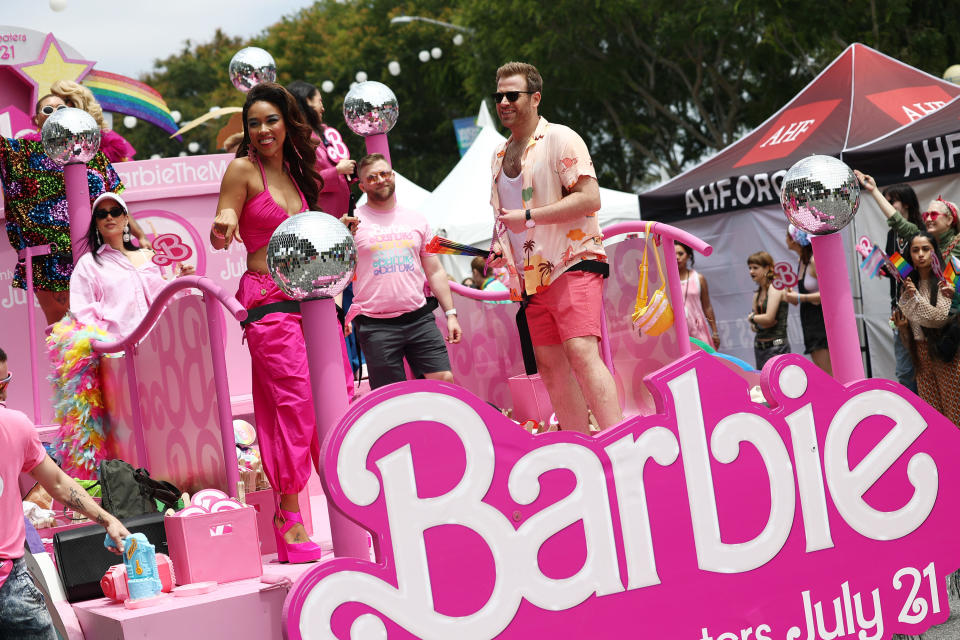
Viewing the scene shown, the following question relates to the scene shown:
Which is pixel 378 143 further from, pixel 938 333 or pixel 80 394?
pixel 938 333

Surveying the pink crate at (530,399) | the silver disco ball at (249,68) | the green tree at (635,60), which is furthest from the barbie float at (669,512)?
the green tree at (635,60)

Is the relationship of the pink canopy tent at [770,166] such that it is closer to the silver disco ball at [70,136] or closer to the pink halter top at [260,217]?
the silver disco ball at [70,136]

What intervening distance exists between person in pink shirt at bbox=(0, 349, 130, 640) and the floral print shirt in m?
1.94

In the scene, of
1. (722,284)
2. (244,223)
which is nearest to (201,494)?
(244,223)

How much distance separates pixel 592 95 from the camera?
91.9ft

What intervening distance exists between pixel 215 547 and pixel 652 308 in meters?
2.34

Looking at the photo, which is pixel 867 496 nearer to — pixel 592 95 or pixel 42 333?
pixel 42 333

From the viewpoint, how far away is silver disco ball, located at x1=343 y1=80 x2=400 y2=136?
572 centimetres

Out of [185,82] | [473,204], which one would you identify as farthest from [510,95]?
[185,82]

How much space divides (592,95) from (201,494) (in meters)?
24.9

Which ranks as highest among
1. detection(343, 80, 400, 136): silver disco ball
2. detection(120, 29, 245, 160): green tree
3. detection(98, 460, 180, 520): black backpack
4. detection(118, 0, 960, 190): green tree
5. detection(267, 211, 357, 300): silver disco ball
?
detection(120, 29, 245, 160): green tree

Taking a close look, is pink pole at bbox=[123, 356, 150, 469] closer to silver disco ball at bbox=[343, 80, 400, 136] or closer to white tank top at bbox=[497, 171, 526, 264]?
silver disco ball at bbox=[343, 80, 400, 136]

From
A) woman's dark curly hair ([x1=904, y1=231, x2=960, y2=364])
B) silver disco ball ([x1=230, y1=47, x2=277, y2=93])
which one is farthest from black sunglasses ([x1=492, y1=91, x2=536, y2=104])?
woman's dark curly hair ([x1=904, y1=231, x2=960, y2=364])

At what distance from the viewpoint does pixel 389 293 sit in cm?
575
